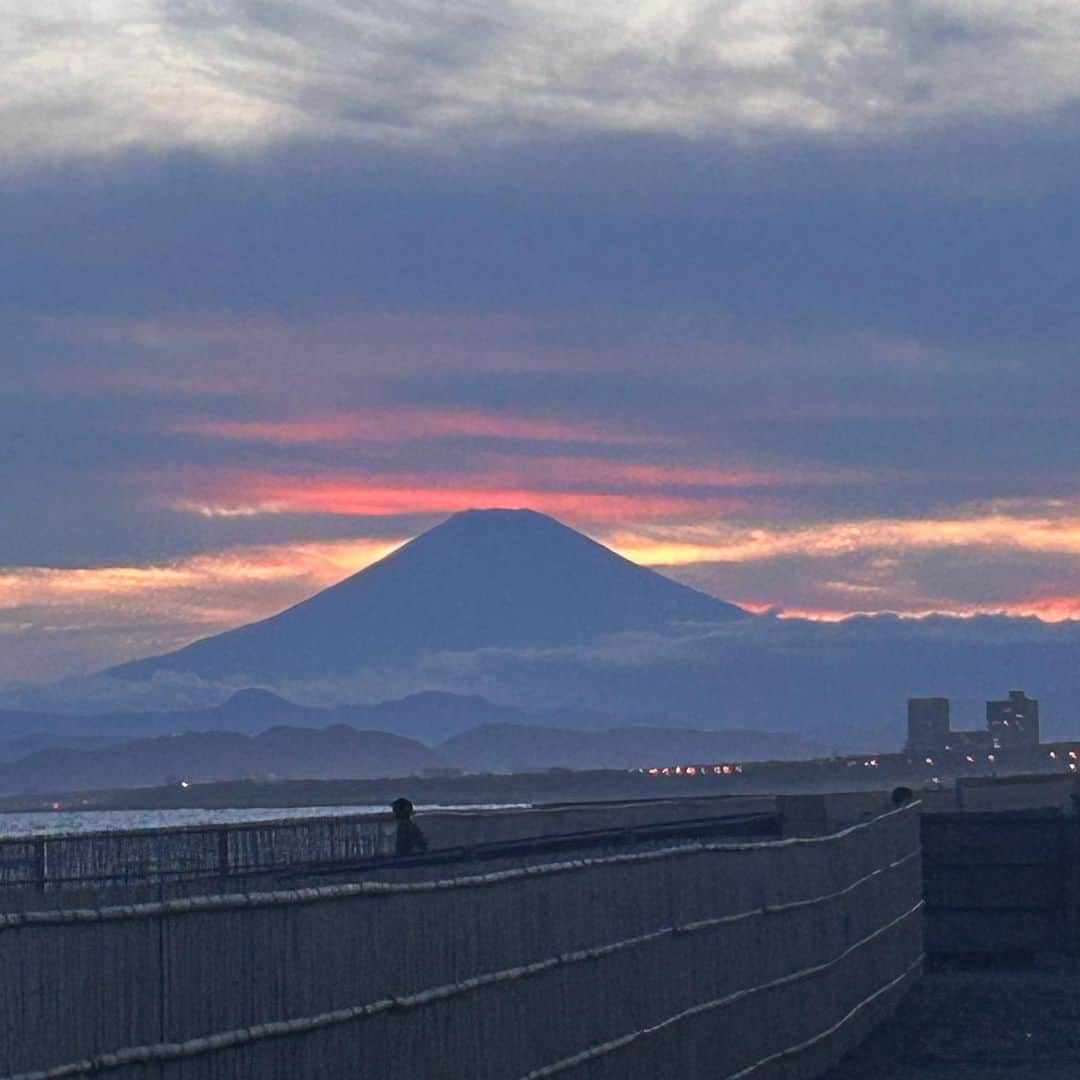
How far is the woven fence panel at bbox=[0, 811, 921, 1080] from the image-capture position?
36.0 feet

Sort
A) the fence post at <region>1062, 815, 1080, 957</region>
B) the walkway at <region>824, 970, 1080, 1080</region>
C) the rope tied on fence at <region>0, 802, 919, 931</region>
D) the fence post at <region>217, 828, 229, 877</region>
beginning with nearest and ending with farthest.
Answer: the rope tied on fence at <region>0, 802, 919, 931</region>, the walkway at <region>824, 970, 1080, 1080</region>, the fence post at <region>217, 828, 229, 877</region>, the fence post at <region>1062, 815, 1080, 957</region>

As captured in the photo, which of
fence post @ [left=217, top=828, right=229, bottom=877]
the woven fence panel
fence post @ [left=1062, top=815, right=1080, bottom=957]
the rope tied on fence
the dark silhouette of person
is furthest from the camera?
fence post @ [left=1062, top=815, right=1080, bottom=957]

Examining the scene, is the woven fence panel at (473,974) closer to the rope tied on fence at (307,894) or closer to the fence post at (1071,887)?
the rope tied on fence at (307,894)

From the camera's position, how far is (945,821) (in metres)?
38.0

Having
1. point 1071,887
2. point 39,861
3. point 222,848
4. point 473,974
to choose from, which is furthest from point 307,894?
point 1071,887

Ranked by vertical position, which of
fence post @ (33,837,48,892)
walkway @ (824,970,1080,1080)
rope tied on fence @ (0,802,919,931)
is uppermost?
rope tied on fence @ (0,802,919,931)

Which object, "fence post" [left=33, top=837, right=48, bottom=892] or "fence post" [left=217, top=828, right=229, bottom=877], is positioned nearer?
"fence post" [left=33, top=837, right=48, bottom=892]

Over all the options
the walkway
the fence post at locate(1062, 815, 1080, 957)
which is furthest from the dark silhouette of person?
the fence post at locate(1062, 815, 1080, 957)

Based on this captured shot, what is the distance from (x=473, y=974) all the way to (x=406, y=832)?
18.5 metres

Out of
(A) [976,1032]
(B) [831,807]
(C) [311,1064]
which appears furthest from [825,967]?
(B) [831,807]

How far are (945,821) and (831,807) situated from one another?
919cm

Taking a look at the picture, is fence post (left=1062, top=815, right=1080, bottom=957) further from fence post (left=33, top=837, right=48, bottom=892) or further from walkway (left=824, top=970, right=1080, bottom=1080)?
fence post (left=33, top=837, right=48, bottom=892)

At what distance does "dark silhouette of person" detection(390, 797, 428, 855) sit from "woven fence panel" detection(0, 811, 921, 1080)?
29.5ft

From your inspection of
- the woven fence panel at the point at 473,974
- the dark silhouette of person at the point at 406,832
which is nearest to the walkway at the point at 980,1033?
the woven fence panel at the point at 473,974
